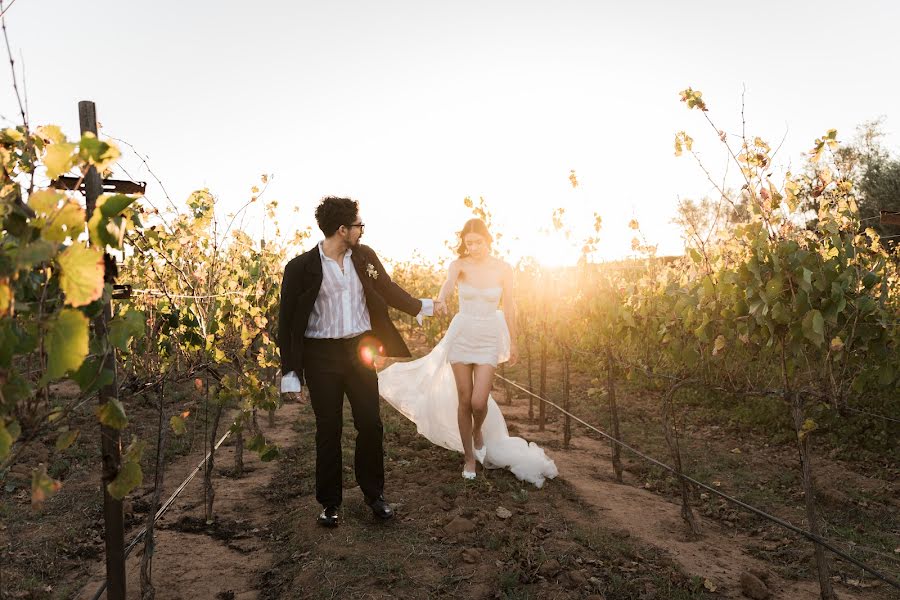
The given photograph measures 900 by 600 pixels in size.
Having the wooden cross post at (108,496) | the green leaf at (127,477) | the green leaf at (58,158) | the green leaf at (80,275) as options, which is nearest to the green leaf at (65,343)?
the green leaf at (80,275)

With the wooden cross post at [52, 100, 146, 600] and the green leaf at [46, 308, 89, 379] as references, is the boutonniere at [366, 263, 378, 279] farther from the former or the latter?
the green leaf at [46, 308, 89, 379]

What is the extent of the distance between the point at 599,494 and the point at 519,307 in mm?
6184

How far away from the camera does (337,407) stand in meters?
3.72

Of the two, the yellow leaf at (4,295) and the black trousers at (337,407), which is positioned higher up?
the yellow leaf at (4,295)

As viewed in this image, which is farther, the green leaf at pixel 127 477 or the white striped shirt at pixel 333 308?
the white striped shirt at pixel 333 308

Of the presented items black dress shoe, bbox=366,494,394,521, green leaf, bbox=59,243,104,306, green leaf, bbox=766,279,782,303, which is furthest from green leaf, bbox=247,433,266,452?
green leaf, bbox=766,279,782,303

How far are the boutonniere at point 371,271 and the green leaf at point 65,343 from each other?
2514 mm

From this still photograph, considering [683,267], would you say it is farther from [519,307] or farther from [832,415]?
[519,307]

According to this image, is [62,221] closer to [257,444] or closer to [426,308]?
[257,444]

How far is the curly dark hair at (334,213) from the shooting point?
3686mm

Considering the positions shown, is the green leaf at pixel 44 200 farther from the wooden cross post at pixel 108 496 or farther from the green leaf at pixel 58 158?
the wooden cross post at pixel 108 496

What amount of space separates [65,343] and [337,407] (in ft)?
8.28

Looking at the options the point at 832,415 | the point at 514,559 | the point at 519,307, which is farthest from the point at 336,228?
the point at 519,307

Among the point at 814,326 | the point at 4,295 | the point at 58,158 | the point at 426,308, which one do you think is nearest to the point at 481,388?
the point at 426,308
